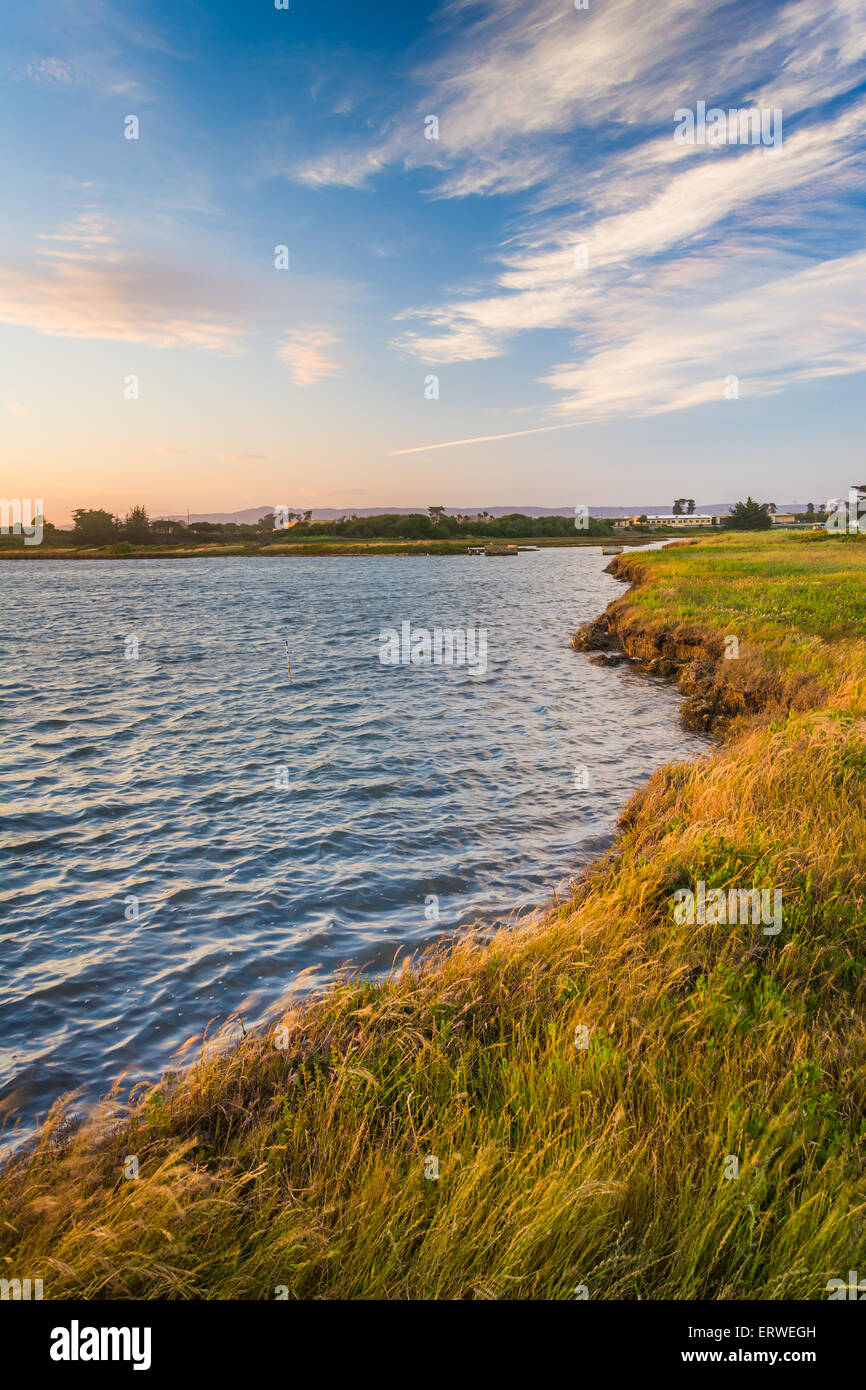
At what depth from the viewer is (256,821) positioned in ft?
45.4

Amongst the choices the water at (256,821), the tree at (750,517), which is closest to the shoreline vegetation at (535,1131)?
the water at (256,821)

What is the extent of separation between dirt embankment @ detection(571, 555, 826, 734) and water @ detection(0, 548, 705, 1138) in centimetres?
92

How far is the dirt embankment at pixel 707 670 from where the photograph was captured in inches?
715

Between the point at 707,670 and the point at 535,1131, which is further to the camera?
the point at 707,670

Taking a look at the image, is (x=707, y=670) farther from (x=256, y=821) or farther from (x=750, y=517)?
(x=750, y=517)

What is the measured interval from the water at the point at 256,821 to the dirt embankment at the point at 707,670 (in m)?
0.92

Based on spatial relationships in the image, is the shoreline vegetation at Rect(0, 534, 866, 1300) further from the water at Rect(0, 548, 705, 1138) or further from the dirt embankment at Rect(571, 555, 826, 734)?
the dirt embankment at Rect(571, 555, 826, 734)

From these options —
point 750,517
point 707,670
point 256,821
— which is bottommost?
point 256,821

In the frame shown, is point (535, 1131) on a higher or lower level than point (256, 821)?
higher

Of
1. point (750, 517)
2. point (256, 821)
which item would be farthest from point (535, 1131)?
point (750, 517)

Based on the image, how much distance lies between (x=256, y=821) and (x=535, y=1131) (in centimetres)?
1013

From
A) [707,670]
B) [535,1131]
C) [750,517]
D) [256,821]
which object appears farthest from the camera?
[750,517]

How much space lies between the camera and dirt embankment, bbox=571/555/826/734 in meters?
18.2

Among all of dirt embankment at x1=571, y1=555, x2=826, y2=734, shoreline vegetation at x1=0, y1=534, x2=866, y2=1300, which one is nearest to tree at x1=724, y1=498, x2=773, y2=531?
dirt embankment at x1=571, y1=555, x2=826, y2=734
